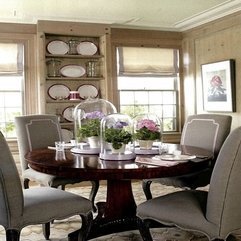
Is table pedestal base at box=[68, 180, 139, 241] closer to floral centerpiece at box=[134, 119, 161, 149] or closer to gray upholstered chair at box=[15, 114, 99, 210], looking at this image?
floral centerpiece at box=[134, 119, 161, 149]

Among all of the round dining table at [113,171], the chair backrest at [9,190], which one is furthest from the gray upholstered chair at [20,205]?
the round dining table at [113,171]

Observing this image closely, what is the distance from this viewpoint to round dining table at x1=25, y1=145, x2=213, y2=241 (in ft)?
7.30

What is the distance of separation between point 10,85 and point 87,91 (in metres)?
1.13

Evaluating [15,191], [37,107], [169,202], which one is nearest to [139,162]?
[169,202]

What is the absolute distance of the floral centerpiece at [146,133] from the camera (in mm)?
2824

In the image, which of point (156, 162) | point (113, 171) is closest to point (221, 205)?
point (156, 162)

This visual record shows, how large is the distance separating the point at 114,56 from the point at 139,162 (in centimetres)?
357

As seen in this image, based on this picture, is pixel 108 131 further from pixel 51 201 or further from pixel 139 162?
pixel 51 201

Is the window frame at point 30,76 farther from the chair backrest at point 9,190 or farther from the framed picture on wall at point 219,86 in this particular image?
the chair backrest at point 9,190

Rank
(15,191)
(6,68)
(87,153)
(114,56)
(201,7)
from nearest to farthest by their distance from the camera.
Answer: (15,191)
(87,153)
(201,7)
(6,68)
(114,56)

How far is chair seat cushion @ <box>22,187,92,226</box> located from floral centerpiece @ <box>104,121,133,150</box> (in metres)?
0.45

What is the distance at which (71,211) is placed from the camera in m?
2.38

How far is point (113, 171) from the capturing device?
7.25 ft

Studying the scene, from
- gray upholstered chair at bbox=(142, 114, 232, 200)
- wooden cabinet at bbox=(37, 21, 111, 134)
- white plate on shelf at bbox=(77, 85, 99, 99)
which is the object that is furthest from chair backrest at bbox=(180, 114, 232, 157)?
white plate on shelf at bbox=(77, 85, 99, 99)
